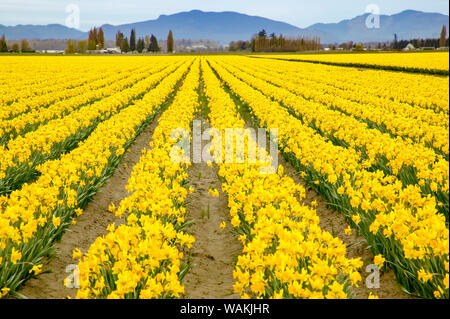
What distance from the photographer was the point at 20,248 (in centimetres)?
497

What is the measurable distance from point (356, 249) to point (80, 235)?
4608mm

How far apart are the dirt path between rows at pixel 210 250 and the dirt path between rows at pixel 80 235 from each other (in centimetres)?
157

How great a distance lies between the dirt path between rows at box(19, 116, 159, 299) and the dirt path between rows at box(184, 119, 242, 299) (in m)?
1.57

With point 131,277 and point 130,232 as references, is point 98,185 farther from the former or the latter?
point 131,277

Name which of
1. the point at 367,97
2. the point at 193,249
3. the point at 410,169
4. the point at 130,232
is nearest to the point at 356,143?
the point at 410,169

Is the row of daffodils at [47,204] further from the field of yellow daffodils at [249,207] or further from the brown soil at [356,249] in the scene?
the brown soil at [356,249]

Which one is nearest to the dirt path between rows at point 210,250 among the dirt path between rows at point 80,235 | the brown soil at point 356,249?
the dirt path between rows at point 80,235

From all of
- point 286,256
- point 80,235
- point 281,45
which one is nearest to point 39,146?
point 80,235

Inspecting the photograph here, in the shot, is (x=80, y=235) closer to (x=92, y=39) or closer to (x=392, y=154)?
(x=392, y=154)

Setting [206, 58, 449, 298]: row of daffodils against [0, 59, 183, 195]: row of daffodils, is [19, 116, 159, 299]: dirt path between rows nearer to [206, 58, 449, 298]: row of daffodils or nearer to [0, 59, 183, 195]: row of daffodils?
[0, 59, 183, 195]: row of daffodils

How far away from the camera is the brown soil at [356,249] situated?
187 inches

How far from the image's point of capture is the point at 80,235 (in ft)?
21.3

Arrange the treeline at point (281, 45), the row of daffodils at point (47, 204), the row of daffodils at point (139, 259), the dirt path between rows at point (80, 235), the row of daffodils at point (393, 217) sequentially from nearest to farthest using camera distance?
the row of daffodils at point (139, 259) → the row of daffodils at point (393, 217) → the row of daffodils at point (47, 204) → the dirt path between rows at point (80, 235) → the treeline at point (281, 45)
